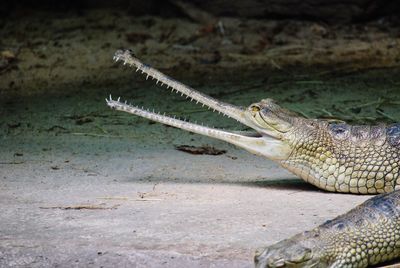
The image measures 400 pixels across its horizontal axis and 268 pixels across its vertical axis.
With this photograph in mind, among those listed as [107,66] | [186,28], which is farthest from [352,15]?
[107,66]

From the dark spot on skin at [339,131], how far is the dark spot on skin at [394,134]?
26 centimetres

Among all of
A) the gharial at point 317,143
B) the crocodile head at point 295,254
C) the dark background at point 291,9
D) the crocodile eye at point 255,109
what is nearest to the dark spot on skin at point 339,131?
the gharial at point 317,143

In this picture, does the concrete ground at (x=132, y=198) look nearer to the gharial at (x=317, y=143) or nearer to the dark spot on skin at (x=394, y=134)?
the gharial at (x=317, y=143)

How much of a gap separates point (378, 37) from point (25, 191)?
5179 mm

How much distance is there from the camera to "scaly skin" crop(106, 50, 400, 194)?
502 cm

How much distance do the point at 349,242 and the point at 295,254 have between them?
33 cm

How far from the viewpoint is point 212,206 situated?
4555 millimetres

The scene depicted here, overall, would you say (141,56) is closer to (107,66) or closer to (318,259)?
(107,66)

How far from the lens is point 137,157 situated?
19.5ft

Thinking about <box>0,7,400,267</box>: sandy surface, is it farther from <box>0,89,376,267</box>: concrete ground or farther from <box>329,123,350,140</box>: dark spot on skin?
<box>329,123,350,140</box>: dark spot on skin

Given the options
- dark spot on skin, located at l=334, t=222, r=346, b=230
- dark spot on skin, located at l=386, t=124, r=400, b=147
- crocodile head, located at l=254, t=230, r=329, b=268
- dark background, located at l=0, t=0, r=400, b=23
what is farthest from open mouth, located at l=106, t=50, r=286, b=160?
dark background, located at l=0, t=0, r=400, b=23

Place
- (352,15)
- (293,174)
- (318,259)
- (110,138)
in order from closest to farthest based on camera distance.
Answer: (318,259), (293,174), (110,138), (352,15)

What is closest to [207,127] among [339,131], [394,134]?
[339,131]

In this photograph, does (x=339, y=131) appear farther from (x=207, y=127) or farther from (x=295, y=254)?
(x=295, y=254)
